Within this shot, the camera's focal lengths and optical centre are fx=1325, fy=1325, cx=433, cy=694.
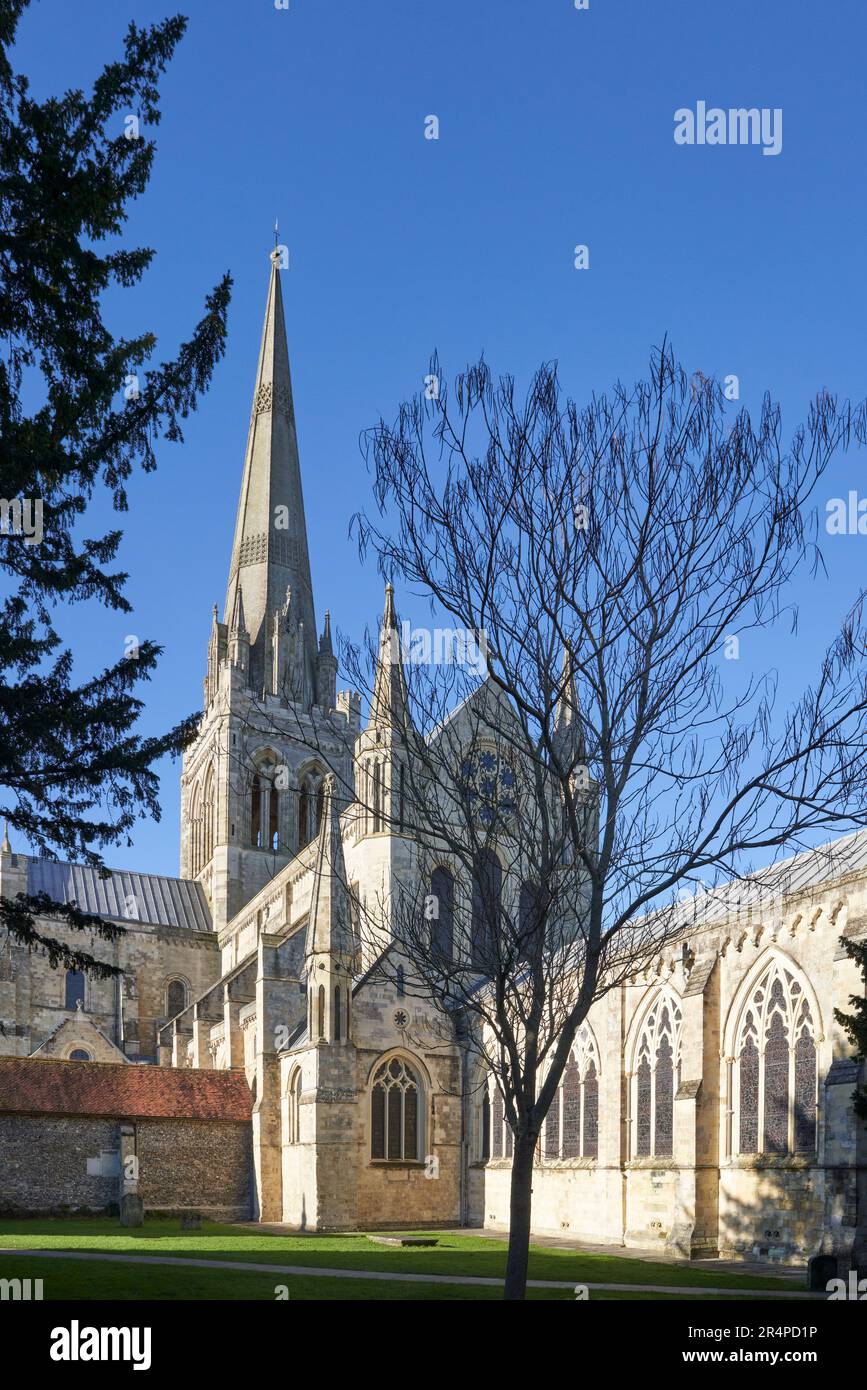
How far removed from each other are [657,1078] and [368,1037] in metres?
9.56

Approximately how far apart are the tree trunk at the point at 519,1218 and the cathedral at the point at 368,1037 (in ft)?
11.8

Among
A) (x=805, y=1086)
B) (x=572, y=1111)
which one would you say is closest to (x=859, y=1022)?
(x=805, y=1086)

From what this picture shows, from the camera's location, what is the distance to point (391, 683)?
16703 mm

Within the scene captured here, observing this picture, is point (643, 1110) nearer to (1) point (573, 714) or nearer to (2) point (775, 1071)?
(2) point (775, 1071)

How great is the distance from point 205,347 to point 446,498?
3.46 meters

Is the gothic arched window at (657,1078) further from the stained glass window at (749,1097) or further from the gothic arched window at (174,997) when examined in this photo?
the gothic arched window at (174,997)

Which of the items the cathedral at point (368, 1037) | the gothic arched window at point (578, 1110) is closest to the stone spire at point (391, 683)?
the cathedral at point (368, 1037)

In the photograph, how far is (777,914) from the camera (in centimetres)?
2428

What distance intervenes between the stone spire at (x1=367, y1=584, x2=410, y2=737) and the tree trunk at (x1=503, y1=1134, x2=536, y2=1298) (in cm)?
480
